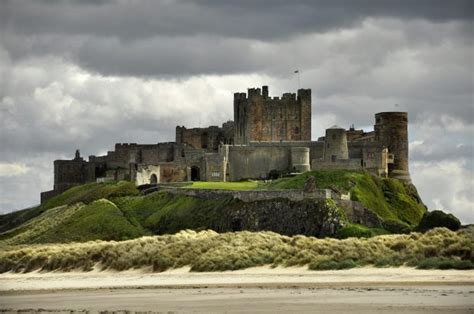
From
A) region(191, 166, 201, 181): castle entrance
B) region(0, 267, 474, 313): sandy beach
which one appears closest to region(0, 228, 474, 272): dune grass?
region(0, 267, 474, 313): sandy beach

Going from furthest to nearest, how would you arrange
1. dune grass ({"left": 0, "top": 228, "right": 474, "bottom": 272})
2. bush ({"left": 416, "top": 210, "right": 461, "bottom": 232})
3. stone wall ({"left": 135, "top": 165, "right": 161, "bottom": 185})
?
stone wall ({"left": 135, "top": 165, "right": 161, "bottom": 185})
bush ({"left": 416, "top": 210, "right": 461, "bottom": 232})
dune grass ({"left": 0, "top": 228, "right": 474, "bottom": 272})

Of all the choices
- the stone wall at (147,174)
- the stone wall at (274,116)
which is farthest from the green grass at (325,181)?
the stone wall at (274,116)

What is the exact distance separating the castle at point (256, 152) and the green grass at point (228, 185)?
13.3ft

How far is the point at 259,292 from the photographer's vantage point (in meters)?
39.6

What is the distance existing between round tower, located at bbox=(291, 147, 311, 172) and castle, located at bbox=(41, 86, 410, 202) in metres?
0.04

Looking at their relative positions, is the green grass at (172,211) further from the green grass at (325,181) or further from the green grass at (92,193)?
the green grass at (325,181)

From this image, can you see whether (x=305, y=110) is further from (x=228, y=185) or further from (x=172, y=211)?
(x=172, y=211)

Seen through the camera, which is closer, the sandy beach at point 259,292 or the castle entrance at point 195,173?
the sandy beach at point 259,292

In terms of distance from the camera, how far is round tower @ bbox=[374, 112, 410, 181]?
3322 inches

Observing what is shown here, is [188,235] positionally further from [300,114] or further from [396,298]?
[300,114]

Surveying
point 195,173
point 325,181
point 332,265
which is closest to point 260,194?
point 325,181

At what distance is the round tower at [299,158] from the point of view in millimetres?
82750

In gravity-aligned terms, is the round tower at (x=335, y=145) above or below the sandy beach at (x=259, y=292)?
above

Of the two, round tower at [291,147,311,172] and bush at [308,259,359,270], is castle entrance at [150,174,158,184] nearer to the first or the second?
round tower at [291,147,311,172]
